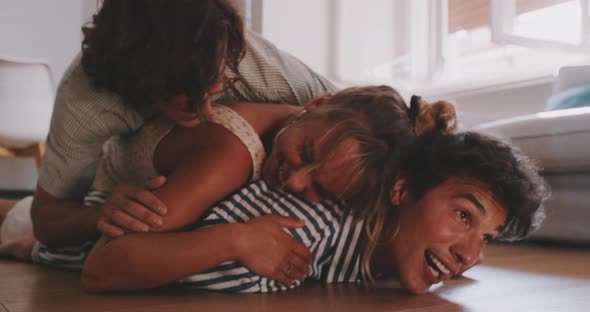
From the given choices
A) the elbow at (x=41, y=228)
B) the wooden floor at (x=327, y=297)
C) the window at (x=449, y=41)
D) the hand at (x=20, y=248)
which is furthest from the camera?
the window at (x=449, y=41)

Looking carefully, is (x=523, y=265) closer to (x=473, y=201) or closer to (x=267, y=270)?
(x=473, y=201)

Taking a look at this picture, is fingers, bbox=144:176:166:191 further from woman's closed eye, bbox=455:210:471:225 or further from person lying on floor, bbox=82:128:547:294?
woman's closed eye, bbox=455:210:471:225

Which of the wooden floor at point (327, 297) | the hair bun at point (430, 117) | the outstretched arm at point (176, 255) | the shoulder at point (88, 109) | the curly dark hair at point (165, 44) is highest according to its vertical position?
the curly dark hair at point (165, 44)

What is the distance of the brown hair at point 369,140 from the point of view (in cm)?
89

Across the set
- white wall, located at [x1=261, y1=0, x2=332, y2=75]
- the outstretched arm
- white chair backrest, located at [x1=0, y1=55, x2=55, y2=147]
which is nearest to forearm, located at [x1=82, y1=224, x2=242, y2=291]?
the outstretched arm

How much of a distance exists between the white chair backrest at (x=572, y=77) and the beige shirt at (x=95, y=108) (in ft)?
3.33

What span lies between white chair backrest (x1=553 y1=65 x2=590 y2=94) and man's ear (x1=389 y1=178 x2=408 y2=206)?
1.18 meters

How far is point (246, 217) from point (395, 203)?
0.77 feet

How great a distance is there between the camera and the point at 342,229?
0.91 metres

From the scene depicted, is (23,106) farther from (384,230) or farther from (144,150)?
(384,230)

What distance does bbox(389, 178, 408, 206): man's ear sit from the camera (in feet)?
2.99

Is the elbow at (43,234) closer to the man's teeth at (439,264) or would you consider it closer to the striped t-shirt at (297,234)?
the striped t-shirt at (297,234)

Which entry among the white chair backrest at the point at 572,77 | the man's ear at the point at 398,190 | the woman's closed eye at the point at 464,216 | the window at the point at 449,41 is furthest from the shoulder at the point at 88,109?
the window at the point at 449,41

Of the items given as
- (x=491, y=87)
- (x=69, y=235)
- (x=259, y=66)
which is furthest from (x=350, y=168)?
(x=491, y=87)
